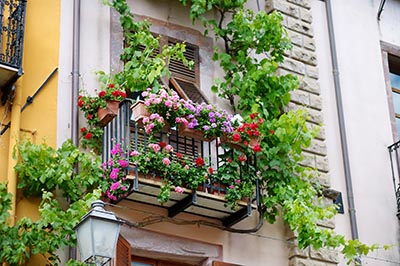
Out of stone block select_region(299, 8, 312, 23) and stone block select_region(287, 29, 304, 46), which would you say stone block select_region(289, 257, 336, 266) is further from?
stone block select_region(299, 8, 312, 23)

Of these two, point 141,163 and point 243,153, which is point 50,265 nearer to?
point 141,163

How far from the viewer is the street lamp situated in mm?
8891

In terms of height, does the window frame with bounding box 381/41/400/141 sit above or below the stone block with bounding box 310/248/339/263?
above

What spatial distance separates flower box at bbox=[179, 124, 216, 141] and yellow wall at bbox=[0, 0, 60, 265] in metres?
1.35

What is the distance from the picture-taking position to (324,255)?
1242 centimetres

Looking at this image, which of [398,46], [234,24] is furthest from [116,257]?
[398,46]

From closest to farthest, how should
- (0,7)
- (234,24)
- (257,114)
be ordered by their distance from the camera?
1. (0,7)
2. (257,114)
3. (234,24)

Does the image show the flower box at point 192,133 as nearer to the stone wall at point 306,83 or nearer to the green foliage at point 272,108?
the green foliage at point 272,108

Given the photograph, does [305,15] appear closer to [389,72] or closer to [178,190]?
[389,72]

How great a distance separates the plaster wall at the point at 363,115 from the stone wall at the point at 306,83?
0.81 feet

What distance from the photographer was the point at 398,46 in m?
15.1

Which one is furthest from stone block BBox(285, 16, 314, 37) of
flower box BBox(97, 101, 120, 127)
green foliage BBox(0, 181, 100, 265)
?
green foliage BBox(0, 181, 100, 265)

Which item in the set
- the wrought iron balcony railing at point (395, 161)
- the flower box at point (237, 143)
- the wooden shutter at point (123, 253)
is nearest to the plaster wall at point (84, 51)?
the wooden shutter at point (123, 253)

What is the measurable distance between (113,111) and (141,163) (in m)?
0.73
